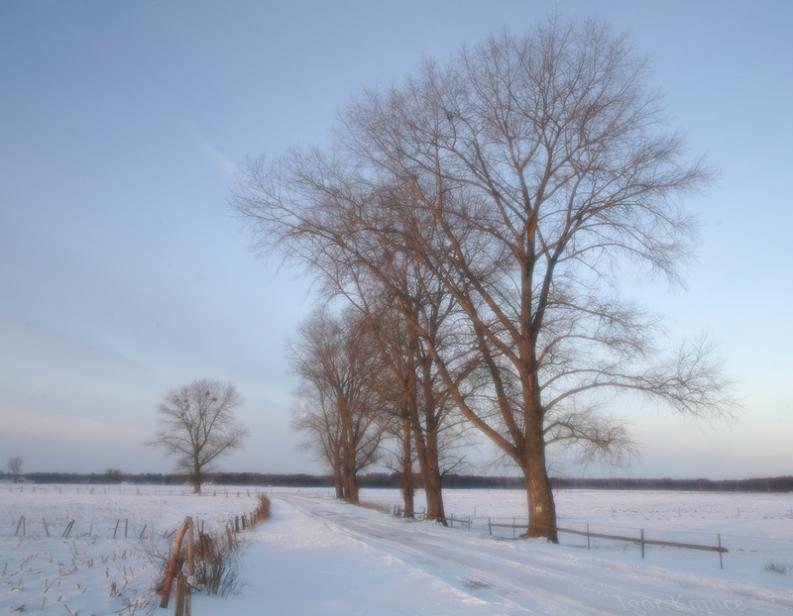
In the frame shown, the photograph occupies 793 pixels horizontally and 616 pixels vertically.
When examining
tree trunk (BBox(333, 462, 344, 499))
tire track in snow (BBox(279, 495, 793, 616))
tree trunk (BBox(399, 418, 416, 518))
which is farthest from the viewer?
tree trunk (BBox(333, 462, 344, 499))

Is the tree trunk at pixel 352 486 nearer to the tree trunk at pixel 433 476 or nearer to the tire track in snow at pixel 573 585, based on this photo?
the tree trunk at pixel 433 476

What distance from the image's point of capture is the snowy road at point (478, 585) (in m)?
8.20

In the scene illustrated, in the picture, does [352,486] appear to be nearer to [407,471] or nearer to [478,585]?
[407,471]

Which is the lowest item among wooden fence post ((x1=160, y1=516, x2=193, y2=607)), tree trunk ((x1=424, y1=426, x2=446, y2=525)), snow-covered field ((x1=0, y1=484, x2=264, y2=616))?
snow-covered field ((x1=0, y1=484, x2=264, y2=616))

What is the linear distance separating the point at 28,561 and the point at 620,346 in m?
14.6

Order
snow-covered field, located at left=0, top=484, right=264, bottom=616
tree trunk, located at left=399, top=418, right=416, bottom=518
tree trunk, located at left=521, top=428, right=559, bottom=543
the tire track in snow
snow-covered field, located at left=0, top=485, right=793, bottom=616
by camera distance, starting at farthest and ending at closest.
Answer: tree trunk, located at left=399, top=418, right=416, bottom=518 < tree trunk, located at left=521, top=428, right=559, bottom=543 < snow-covered field, located at left=0, top=484, right=264, bottom=616 < snow-covered field, located at left=0, top=485, right=793, bottom=616 < the tire track in snow

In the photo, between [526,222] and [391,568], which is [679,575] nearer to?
[391,568]

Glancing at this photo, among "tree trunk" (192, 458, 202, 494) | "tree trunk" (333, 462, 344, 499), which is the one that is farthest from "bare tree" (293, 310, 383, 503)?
"tree trunk" (192, 458, 202, 494)

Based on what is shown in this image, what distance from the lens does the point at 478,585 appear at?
9578 mm

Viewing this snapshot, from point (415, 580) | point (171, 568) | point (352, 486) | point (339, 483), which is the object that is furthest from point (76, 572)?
point (339, 483)

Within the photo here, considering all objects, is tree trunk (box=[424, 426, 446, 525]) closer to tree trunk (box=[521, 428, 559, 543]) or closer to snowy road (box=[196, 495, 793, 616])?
tree trunk (box=[521, 428, 559, 543])

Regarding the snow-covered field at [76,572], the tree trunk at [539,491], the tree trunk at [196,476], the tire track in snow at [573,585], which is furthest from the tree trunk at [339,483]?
the tire track in snow at [573,585]

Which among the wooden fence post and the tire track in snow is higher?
the wooden fence post

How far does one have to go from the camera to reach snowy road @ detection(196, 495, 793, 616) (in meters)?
8.20
